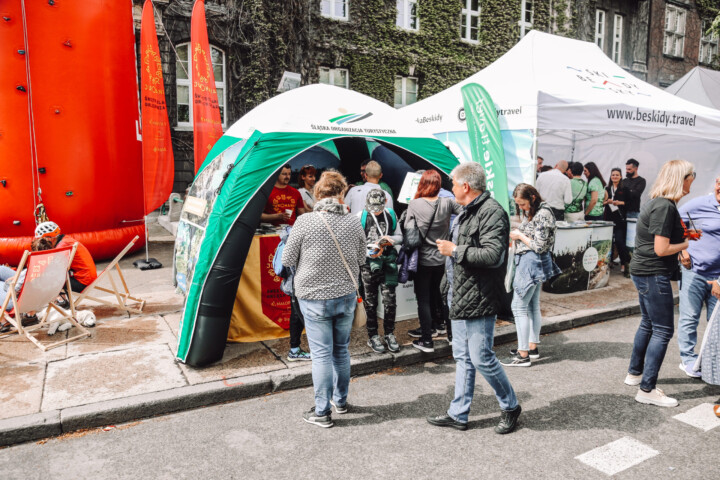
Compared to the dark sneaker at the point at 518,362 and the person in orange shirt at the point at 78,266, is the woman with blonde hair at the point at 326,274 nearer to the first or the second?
the dark sneaker at the point at 518,362

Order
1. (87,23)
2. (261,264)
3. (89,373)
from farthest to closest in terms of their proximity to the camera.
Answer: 1. (87,23)
2. (261,264)
3. (89,373)

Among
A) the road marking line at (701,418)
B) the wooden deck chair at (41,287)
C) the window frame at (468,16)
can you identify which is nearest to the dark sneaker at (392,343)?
the road marking line at (701,418)

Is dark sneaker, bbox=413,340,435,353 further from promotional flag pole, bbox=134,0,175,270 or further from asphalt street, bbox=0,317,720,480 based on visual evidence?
promotional flag pole, bbox=134,0,175,270

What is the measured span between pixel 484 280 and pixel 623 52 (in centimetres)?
2206

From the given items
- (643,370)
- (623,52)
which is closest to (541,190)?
(643,370)

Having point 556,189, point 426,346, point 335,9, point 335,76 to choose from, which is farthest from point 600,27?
point 426,346

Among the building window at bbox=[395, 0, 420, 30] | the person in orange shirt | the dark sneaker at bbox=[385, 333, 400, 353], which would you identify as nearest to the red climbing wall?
the person in orange shirt

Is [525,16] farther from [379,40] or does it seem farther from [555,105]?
[555,105]

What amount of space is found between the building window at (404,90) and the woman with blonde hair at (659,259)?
13977 mm

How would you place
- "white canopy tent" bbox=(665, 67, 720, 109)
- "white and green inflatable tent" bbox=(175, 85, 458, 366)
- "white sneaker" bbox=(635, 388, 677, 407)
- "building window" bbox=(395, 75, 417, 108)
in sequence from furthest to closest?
"building window" bbox=(395, 75, 417, 108) → "white canopy tent" bbox=(665, 67, 720, 109) → "white and green inflatable tent" bbox=(175, 85, 458, 366) → "white sneaker" bbox=(635, 388, 677, 407)

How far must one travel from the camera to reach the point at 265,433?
12.4 feet

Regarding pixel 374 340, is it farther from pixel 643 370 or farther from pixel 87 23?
pixel 87 23

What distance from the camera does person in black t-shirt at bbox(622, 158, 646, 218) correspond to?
9.19 meters

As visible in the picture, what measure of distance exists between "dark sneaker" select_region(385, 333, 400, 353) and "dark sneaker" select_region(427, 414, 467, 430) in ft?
4.44
